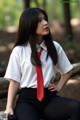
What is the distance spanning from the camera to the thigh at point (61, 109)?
4.30m

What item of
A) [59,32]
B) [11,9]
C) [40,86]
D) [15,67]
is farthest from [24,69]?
[11,9]

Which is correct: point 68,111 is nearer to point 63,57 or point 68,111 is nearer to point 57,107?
point 57,107

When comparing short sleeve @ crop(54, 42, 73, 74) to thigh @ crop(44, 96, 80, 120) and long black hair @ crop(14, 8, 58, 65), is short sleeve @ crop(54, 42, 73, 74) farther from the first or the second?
thigh @ crop(44, 96, 80, 120)

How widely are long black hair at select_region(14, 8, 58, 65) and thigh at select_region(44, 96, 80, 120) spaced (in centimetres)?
45

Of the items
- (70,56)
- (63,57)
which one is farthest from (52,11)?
(63,57)

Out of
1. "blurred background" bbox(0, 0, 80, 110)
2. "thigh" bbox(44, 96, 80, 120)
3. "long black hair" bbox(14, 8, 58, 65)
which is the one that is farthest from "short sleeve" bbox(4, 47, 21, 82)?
"blurred background" bbox(0, 0, 80, 110)

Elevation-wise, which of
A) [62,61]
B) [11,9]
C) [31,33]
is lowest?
[11,9]

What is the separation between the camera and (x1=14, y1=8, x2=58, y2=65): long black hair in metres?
A: 4.42

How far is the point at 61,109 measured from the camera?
171 inches

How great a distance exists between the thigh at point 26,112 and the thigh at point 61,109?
0.46 feet

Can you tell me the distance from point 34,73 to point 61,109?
47 cm

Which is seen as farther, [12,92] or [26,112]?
[12,92]

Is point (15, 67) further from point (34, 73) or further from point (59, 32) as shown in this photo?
point (59, 32)

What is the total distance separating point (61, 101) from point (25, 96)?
1.24 feet
